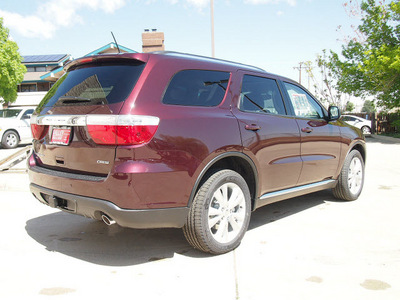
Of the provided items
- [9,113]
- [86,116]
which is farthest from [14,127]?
[86,116]

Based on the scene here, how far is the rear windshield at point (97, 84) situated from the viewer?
3.08 m

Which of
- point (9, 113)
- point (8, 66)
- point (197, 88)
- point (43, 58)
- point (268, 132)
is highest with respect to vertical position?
point (43, 58)

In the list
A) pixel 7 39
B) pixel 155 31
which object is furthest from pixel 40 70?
pixel 155 31

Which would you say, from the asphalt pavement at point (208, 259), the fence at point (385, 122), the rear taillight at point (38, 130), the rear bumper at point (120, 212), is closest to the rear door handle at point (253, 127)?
the rear bumper at point (120, 212)

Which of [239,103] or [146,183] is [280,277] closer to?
[146,183]

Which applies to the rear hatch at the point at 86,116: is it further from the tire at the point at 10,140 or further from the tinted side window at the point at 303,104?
the tire at the point at 10,140

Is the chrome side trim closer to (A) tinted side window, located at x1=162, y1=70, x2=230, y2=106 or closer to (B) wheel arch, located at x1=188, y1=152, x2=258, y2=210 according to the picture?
(B) wheel arch, located at x1=188, y1=152, x2=258, y2=210

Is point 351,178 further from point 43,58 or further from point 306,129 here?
point 43,58

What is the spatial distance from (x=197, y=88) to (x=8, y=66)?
Result: 1277 inches

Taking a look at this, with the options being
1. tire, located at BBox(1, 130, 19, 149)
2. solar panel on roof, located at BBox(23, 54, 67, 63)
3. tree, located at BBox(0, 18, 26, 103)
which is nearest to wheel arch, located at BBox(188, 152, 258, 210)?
tire, located at BBox(1, 130, 19, 149)

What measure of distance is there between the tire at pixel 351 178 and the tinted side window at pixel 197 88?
2689 millimetres

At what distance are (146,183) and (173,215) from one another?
39cm

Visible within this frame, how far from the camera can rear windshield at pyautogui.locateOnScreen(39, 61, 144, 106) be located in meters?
3.08

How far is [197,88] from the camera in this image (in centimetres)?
345
